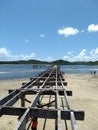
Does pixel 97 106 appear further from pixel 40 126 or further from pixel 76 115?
pixel 76 115

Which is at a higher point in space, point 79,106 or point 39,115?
point 39,115

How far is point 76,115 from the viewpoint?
5199 millimetres

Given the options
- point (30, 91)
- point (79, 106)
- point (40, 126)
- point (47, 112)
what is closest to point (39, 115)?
point (47, 112)

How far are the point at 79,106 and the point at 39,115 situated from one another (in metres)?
Answer: 10.9

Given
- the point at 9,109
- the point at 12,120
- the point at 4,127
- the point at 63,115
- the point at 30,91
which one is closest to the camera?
the point at 63,115

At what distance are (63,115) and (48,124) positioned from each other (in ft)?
19.7

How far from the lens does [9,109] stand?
5.48m

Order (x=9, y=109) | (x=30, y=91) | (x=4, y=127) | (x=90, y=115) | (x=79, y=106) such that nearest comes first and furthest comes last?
(x=9, y=109), (x=30, y=91), (x=4, y=127), (x=90, y=115), (x=79, y=106)

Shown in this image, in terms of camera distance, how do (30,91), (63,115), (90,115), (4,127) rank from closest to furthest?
(63,115) < (30,91) < (4,127) < (90,115)

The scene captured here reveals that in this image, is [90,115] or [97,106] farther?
[97,106]

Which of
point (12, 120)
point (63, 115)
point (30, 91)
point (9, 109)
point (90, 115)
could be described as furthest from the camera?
point (90, 115)

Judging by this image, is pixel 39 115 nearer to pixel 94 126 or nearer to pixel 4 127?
pixel 4 127

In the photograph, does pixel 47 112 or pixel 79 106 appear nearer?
pixel 47 112

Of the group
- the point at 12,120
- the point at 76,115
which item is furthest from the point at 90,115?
the point at 76,115
